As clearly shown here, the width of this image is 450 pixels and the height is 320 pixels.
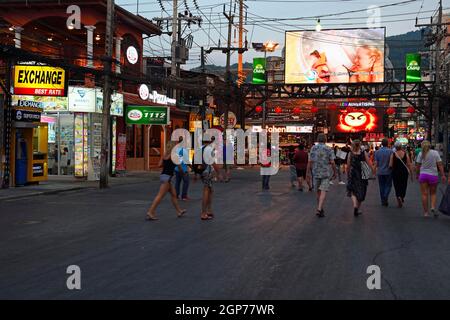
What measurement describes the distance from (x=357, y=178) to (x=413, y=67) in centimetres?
2653

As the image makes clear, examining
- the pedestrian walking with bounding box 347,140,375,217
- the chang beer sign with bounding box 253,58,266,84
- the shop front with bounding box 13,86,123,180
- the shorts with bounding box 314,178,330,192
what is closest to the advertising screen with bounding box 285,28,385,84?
the chang beer sign with bounding box 253,58,266,84

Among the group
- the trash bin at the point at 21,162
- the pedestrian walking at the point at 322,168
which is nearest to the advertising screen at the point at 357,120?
the trash bin at the point at 21,162

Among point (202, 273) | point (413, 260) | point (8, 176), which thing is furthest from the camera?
point (8, 176)

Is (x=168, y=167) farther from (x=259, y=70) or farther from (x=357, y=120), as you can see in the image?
(x=357, y=120)

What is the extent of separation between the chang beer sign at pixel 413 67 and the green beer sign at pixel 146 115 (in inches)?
660

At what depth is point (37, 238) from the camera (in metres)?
9.69

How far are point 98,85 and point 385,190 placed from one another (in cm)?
1765

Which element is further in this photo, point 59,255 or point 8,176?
point 8,176

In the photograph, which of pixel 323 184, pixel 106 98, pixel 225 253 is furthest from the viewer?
pixel 106 98

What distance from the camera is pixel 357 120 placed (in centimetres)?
4328

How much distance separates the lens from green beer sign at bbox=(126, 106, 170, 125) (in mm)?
29781

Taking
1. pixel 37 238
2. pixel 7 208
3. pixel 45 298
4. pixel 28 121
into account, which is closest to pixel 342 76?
pixel 28 121

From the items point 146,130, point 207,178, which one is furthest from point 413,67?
point 207,178

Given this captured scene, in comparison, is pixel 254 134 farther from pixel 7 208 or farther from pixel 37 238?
pixel 37 238
